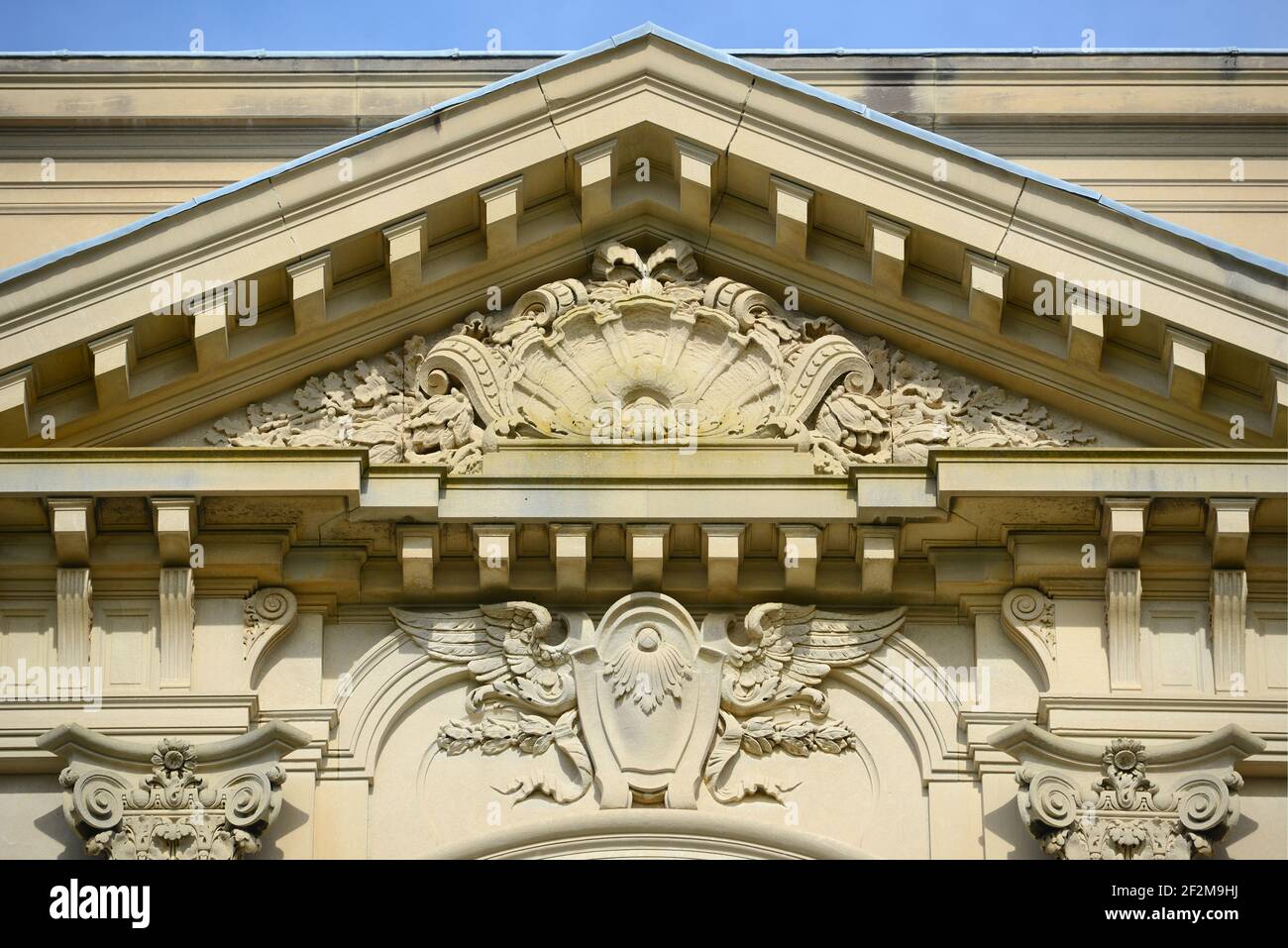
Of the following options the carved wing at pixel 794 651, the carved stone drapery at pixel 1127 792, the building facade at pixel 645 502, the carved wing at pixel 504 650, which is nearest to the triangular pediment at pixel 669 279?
the building facade at pixel 645 502

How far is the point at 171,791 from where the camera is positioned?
1541cm

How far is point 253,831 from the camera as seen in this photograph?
15398 mm

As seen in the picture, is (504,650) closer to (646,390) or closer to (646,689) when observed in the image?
(646,689)

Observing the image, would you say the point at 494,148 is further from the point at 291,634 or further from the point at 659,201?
the point at 291,634

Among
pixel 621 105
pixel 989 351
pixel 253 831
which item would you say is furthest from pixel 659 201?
pixel 253 831

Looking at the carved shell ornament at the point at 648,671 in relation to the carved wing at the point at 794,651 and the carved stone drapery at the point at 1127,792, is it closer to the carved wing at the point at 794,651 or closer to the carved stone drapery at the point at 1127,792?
the carved wing at the point at 794,651

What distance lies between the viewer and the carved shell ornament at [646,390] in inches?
658

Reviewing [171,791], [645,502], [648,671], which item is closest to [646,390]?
[645,502]

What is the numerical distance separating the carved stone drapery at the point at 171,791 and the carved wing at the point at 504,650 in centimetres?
119

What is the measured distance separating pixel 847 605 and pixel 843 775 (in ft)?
3.65

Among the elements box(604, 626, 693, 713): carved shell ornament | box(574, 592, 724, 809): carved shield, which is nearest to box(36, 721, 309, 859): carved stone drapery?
box(574, 592, 724, 809): carved shield

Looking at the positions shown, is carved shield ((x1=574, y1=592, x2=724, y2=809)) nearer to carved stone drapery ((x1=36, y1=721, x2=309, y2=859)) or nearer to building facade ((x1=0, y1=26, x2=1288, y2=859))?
building facade ((x1=0, y1=26, x2=1288, y2=859))

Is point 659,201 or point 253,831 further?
point 659,201

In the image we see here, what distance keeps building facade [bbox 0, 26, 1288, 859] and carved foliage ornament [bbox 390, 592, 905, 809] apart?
0.03 m
